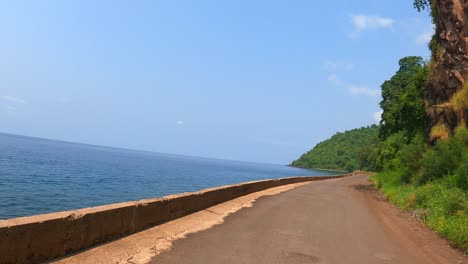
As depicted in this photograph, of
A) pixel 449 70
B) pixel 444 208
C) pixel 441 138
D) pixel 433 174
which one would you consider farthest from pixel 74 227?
pixel 449 70

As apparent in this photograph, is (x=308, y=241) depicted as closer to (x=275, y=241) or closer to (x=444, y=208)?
(x=275, y=241)

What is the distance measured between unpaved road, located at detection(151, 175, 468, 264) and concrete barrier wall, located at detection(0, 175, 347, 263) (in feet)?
3.73

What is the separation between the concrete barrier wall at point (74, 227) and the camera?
5551mm

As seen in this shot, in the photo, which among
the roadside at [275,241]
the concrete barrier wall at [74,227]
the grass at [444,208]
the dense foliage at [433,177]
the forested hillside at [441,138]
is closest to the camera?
the concrete barrier wall at [74,227]

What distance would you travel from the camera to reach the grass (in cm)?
1059

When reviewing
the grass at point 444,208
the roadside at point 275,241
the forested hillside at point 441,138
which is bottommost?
the roadside at point 275,241

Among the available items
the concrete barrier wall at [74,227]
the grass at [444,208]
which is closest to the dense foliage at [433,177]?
the grass at [444,208]

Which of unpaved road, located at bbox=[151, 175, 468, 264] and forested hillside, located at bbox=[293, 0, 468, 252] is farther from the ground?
forested hillside, located at bbox=[293, 0, 468, 252]

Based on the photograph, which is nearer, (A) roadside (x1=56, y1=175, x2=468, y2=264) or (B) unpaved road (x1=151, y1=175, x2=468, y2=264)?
(A) roadside (x1=56, y1=175, x2=468, y2=264)

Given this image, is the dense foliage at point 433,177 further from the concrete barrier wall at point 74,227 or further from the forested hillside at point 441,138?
the concrete barrier wall at point 74,227

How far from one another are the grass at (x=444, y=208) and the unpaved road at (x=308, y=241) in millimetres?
330

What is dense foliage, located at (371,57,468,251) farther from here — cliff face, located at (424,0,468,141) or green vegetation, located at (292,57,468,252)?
cliff face, located at (424,0,468,141)

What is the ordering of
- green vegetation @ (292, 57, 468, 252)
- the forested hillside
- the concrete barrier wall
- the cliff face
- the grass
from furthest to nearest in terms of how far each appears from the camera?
1. the cliff face
2. the forested hillside
3. green vegetation @ (292, 57, 468, 252)
4. the grass
5. the concrete barrier wall

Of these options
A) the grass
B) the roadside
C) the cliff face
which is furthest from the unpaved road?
the cliff face
